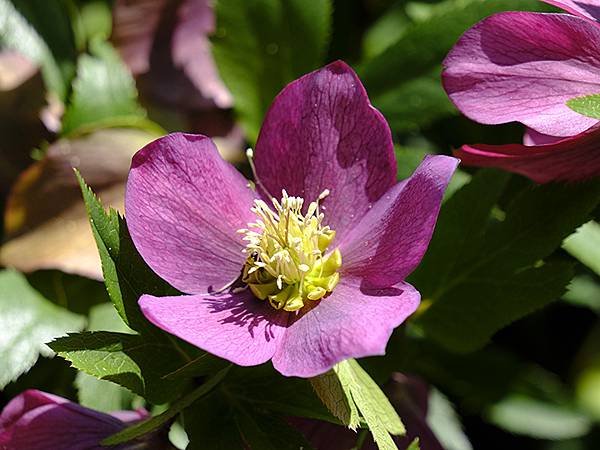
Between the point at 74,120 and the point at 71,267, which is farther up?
the point at 74,120

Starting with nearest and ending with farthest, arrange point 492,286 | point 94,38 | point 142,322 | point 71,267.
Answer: point 142,322, point 492,286, point 71,267, point 94,38

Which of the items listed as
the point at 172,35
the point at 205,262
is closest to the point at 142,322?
the point at 205,262

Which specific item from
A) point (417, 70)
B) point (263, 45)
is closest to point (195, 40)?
point (263, 45)

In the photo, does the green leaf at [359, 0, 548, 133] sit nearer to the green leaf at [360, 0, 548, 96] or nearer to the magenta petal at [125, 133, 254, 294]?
the green leaf at [360, 0, 548, 96]

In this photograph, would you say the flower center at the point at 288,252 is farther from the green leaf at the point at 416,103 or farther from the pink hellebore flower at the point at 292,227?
the green leaf at the point at 416,103

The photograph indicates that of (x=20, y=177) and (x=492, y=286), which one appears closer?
(x=492, y=286)

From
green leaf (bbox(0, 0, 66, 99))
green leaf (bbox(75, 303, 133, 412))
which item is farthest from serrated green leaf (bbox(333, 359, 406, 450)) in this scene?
green leaf (bbox(0, 0, 66, 99))

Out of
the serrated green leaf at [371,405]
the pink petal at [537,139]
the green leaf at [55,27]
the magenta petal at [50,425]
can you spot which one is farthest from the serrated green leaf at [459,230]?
the green leaf at [55,27]

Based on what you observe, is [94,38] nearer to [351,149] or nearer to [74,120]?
[74,120]
